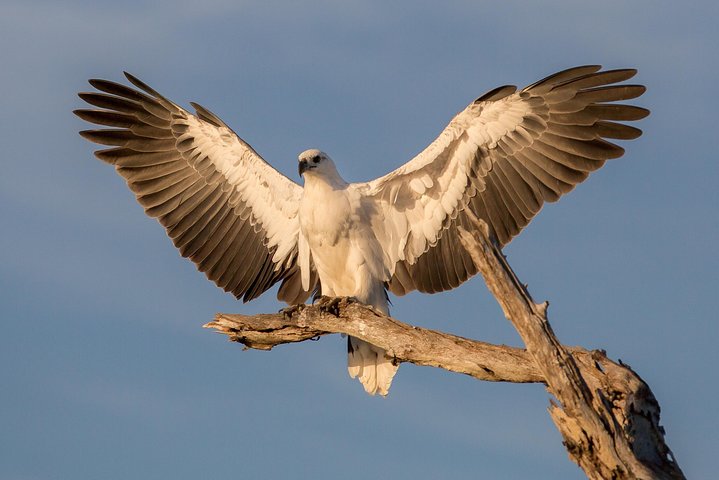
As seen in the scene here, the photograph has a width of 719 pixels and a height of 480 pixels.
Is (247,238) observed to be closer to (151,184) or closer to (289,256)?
(289,256)

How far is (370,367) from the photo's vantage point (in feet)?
35.3

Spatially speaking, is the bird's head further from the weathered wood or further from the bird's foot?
the weathered wood

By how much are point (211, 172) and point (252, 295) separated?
1.52m

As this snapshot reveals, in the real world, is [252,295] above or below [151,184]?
below

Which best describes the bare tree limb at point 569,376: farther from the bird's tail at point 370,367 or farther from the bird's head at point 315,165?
the bird's head at point 315,165

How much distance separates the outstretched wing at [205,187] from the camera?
11492 mm

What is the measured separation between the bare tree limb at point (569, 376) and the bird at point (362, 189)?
4.32 ft

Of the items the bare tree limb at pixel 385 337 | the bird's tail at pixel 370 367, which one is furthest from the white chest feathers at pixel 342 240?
the bare tree limb at pixel 385 337

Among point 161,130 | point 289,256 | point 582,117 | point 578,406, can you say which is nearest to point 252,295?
point 289,256

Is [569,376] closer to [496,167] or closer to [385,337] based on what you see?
[385,337]

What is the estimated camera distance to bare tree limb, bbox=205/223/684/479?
22.9ft

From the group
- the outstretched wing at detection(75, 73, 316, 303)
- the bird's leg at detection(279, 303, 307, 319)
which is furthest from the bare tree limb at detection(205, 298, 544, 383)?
the outstretched wing at detection(75, 73, 316, 303)

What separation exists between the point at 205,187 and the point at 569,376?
19.8ft

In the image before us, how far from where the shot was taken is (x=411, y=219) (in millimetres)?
11031
